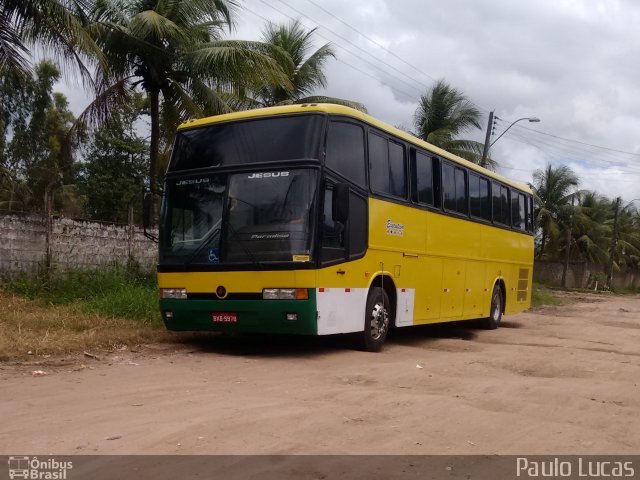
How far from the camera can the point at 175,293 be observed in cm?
979

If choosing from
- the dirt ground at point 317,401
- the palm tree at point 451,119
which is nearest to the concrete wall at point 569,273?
the palm tree at point 451,119

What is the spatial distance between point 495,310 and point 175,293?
30.1 ft

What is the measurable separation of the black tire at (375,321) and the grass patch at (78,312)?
10.8ft

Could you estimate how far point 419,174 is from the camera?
12.0 metres

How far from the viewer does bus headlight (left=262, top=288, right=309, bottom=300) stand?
8992 mm

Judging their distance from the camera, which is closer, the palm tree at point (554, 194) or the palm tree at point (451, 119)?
the palm tree at point (451, 119)

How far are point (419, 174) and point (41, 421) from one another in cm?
809

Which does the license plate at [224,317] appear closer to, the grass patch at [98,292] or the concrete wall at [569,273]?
Result: the grass patch at [98,292]

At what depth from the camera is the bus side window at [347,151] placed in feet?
31.3

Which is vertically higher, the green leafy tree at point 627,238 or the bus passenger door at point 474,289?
the green leafy tree at point 627,238

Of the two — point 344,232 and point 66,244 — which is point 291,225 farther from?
point 66,244
